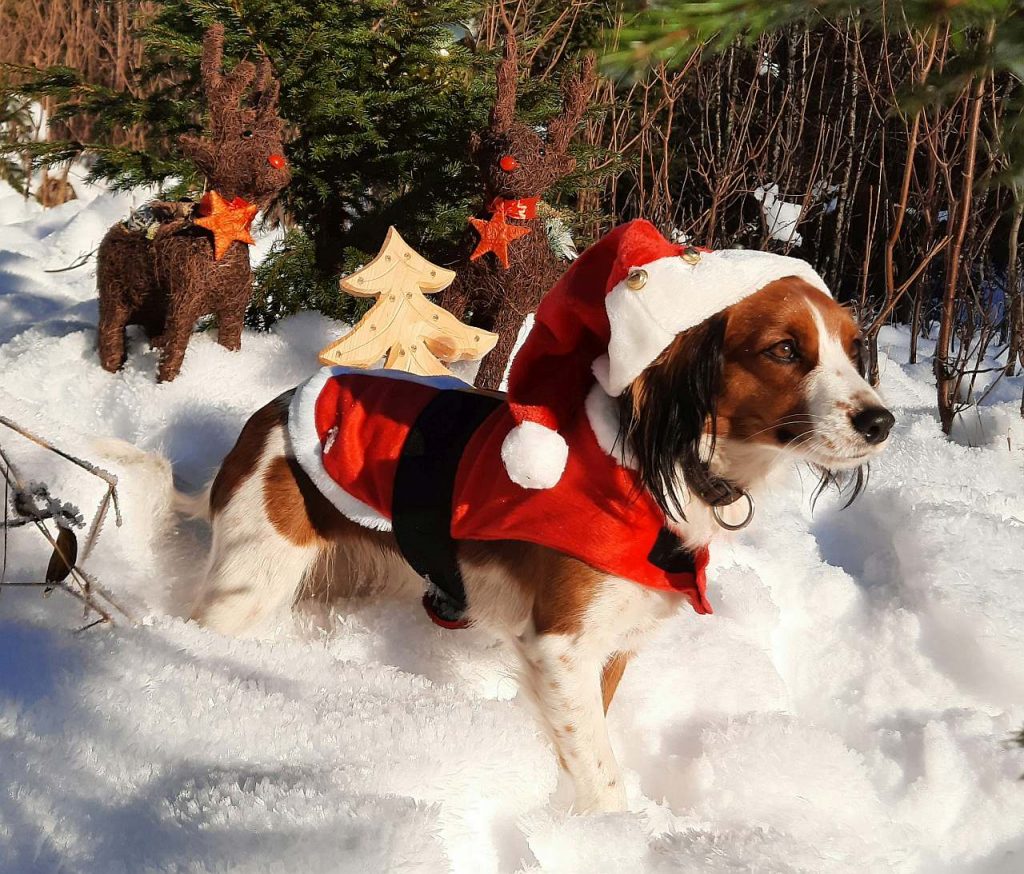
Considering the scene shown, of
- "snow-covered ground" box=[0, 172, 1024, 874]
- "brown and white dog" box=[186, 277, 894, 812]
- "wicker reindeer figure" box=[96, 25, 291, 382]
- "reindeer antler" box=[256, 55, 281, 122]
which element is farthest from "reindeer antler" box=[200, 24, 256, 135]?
"brown and white dog" box=[186, 277, 894, 812]

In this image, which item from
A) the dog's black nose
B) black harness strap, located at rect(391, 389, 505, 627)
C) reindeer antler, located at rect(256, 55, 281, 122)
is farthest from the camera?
reindeer antler, located at rect(256, 55, 281, 122)

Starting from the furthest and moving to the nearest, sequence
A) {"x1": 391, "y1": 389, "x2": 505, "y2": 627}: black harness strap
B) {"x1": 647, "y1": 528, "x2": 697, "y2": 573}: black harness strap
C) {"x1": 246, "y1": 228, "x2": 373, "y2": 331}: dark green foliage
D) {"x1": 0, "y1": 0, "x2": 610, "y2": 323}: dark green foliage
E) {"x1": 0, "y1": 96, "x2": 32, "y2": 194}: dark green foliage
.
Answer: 1. {"x1": 0, "y1": 96, "x2": 32, "y2": 194}: dark green foliage
2. {"x1": 246, "y1": 228, "x2": 373, "y2": 331}: dark green foliage
3. {"x1": 0, "y1": 0, "x2": 610, "y2": 323}: dark green foliage
4. {"x1": 391, "y1": 389, "x2": 505, "y2": 627}: black harness strap
5. {"x1": 647, "y1": 528, "x2": 697, "y2": 573}: black harness strap

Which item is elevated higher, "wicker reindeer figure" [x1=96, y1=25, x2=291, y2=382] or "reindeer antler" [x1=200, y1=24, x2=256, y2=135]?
"reindeer antler" [x1=200, y1=24, x2=256, y2=135]

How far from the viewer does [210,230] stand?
2840 mm

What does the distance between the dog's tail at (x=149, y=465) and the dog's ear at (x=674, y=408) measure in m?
1.27

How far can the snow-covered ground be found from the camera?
137cm

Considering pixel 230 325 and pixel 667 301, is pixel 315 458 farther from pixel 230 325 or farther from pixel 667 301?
pixel 230 325

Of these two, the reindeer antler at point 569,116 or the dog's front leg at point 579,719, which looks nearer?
the dog's front leg at point 579,719

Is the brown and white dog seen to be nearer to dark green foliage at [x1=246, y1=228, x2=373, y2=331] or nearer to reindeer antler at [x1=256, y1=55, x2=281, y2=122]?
reindeer antler at [x1=256, y1=55, x2=281, y2=122]

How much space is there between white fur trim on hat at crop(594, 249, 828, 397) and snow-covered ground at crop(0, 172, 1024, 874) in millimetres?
508

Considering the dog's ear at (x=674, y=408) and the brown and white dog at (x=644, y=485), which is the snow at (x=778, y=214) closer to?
the brown and white dog at (x=644, y=485)

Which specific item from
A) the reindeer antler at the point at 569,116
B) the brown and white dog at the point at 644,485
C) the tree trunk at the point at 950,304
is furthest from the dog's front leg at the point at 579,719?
the tree trunk at the point at 950,304

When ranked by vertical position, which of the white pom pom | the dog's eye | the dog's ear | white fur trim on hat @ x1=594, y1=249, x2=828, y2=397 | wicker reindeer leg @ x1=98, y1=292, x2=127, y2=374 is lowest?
wicker reindeer leg @ x1=98, y1=292, x2=127, y2=374

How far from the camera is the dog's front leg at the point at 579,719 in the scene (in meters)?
1.73
